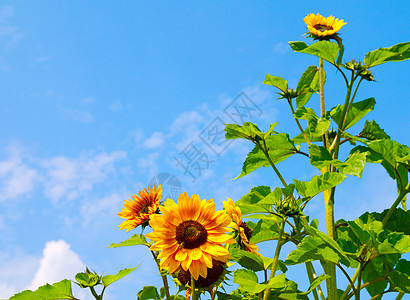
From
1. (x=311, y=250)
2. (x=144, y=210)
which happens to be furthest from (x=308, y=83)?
(x=144, y=210)

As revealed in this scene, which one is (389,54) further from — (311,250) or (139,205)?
(139,205)

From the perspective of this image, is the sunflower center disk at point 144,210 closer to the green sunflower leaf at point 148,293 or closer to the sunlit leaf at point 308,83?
the green sunflower leaf at point 148,293

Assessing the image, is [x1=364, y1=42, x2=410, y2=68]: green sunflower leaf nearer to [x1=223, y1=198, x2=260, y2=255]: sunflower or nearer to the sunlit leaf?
the sunlit leaf

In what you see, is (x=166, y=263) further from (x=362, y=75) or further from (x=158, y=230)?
(x=362, y=75)

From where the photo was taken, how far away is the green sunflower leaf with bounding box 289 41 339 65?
2459mm

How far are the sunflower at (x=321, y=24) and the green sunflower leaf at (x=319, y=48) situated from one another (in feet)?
0.88

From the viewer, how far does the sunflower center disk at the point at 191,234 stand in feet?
5.44

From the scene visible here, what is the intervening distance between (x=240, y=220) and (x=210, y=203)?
1.15ft

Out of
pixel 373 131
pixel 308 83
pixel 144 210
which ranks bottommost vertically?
pixel 144 210

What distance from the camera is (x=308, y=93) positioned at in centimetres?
289

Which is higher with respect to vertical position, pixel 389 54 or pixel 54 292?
pixel 389 54

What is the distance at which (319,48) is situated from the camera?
2.48m

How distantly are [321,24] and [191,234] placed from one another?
68.2 inches

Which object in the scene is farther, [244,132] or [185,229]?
[244,132]
